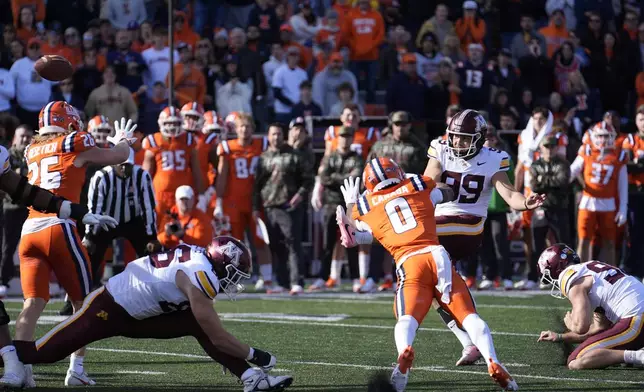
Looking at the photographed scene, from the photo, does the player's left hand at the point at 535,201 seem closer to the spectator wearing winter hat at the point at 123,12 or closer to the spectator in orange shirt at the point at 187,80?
the spectator in orange shirt at the point at 187,80

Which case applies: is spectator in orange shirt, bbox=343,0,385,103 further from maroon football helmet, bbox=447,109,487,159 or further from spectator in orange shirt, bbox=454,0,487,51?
maroon football helmet, bbox=447,109,487,159

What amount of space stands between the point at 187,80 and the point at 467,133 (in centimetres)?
828

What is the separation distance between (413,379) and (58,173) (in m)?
2.40

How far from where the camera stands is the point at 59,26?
1634 cm

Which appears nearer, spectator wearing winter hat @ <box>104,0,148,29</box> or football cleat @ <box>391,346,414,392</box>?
football cleat @ <box>391,346,414,392</box>

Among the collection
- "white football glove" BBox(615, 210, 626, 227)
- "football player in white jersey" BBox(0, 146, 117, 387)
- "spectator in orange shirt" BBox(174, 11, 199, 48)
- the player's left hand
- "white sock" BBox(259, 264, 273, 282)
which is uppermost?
"spectator in orange shirt" BBox(174, 11, 199, 48)

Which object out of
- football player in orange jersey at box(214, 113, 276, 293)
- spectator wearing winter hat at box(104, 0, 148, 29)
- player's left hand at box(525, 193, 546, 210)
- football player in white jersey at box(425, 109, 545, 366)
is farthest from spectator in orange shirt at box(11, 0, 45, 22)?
player's left hand at box(525, 193, 546, 210)

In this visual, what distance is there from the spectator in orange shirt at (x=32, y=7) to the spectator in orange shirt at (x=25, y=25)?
11 cm

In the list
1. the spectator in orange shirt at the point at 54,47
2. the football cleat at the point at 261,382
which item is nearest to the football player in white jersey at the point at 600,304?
the football cleat at the point at 261,382

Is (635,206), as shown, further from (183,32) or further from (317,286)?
(183,32)

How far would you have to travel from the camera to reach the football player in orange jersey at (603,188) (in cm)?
1294

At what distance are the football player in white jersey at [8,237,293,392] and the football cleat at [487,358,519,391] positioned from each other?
1.03 metres

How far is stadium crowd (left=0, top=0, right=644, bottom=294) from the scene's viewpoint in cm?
1261

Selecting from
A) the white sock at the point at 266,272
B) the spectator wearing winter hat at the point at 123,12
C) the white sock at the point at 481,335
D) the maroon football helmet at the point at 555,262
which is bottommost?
the white sock at the point at 266,272
